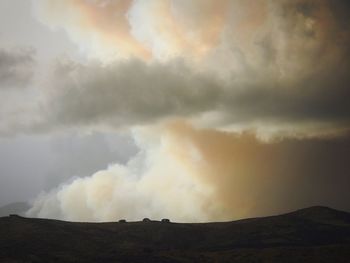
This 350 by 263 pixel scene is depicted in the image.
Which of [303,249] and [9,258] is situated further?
[303,249]

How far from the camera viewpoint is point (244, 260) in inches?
7466

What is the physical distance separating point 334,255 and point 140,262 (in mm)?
72727

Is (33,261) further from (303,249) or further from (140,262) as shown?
(303,249)

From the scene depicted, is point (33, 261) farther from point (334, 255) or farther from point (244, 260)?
point (334, 255)

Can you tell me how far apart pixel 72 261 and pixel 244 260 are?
65385 mm

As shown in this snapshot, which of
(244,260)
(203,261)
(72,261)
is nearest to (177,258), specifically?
(203,261)

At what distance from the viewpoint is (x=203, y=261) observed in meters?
191

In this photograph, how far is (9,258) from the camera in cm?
18250

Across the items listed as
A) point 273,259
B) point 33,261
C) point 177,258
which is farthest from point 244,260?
point 33,261

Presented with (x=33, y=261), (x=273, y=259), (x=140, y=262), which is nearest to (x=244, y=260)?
(x=273, y=259)

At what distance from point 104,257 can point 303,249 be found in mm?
79214

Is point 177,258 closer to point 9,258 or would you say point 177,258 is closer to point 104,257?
point 104,257

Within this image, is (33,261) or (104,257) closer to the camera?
(33,261)

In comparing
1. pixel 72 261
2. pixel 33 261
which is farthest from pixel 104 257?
pixel 33 261
